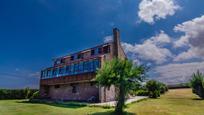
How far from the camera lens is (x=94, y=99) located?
30.3 m

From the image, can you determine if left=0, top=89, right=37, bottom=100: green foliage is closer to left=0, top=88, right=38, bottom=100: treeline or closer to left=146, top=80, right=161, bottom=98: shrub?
left=0, top=88, right=38, bottom=100: treeline

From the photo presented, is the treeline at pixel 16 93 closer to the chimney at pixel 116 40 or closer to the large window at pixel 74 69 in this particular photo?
the large window at pixel 74 69

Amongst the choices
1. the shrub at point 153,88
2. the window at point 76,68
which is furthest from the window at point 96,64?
the shrub at point 153,88

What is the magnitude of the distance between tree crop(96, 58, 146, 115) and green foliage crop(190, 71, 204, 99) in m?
15.7

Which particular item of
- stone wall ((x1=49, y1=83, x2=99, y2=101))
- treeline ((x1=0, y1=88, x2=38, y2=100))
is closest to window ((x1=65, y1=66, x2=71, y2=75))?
stone wall ((x1=49, y1=83, x2=99, y2=101))

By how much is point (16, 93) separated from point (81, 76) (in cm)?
2319

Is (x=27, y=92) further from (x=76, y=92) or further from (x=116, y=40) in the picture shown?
(x=116, y=40)

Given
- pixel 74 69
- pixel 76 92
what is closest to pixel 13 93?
pixel 76 92

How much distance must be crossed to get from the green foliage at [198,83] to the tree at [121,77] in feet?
51.4

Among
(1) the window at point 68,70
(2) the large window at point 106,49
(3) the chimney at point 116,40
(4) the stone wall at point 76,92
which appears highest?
(3) the chimney at point 116,40

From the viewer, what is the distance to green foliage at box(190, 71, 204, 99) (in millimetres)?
31220

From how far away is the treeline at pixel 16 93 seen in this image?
148 ft

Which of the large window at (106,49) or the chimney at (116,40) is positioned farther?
the chimney at (116,40)

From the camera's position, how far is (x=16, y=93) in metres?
46.8
